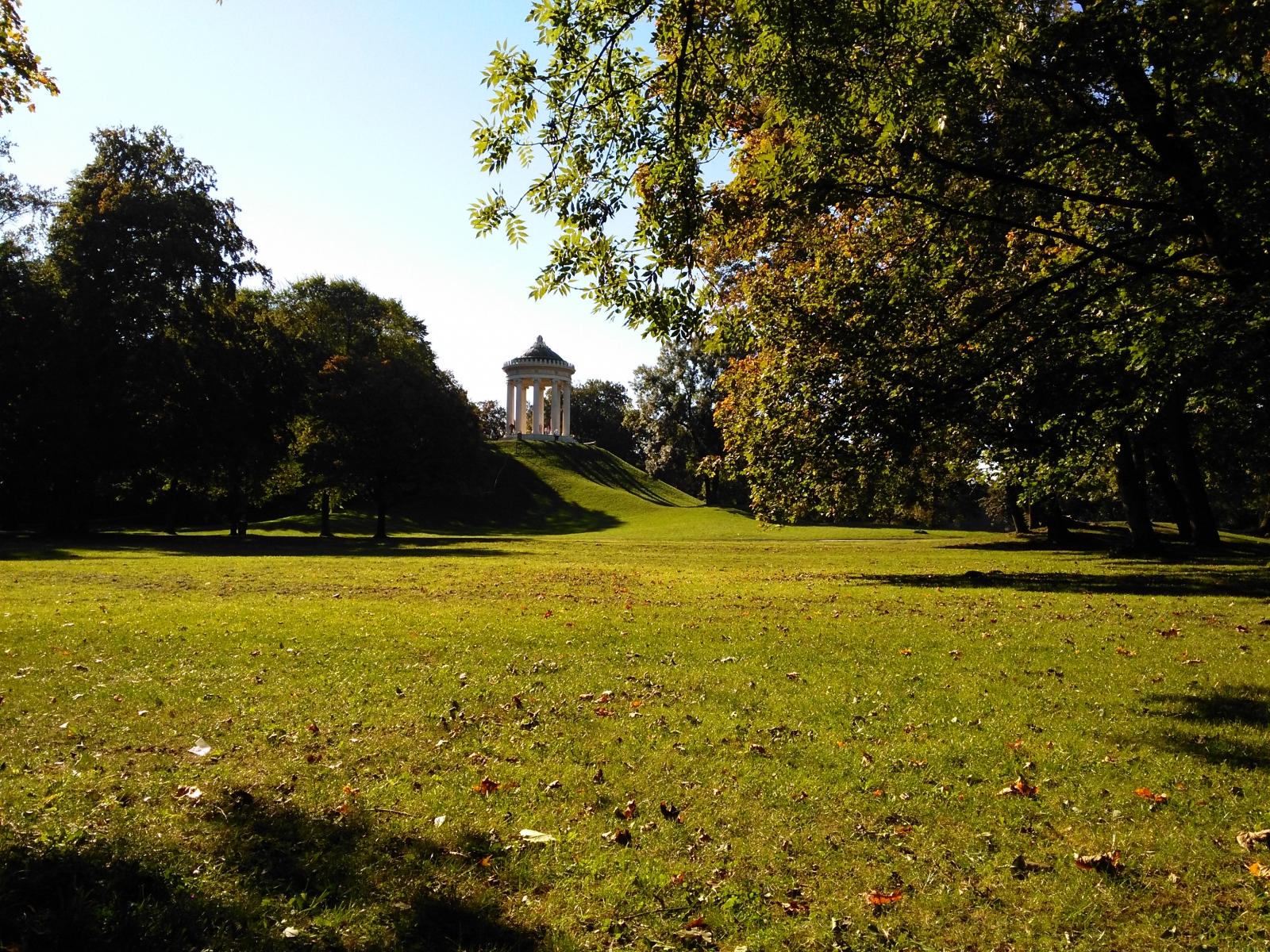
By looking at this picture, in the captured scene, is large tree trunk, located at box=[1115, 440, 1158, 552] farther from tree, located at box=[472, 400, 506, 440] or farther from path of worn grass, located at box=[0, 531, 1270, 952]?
tree, located at box=[472, 400, 506, 440]

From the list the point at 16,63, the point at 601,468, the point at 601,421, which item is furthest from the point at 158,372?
the point at 601,421

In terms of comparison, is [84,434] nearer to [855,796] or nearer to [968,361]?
[968,361]

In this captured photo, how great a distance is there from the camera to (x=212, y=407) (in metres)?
37.2

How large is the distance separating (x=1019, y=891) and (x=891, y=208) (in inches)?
424

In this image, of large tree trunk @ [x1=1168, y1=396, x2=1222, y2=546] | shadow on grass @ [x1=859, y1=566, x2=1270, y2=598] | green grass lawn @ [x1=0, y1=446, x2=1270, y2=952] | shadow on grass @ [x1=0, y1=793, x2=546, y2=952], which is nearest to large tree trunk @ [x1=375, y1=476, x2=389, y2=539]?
shadow on grass @ [x1=859, y1=566, x2=1270, y2=598]

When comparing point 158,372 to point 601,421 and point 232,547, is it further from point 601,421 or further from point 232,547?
point 601,421

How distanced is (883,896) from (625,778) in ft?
6.87

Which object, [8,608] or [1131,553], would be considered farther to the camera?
[1131,553]

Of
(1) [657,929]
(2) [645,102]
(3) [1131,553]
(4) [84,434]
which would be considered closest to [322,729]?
(1) [657,929]

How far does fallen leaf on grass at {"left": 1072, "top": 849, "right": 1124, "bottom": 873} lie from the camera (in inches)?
181

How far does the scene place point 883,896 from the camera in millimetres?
4262

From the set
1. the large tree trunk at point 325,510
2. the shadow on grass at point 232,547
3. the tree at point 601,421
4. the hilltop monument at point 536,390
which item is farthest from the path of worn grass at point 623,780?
the tree at point 601,421

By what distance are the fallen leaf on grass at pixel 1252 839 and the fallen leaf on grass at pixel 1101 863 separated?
2.71 feet

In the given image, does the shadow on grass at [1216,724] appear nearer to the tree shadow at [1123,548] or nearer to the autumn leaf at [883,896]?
the autumn leaf at [883,896]
